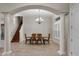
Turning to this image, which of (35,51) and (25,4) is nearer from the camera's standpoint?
(25,4)

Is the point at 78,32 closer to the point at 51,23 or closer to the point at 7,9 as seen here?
the point at 7,9

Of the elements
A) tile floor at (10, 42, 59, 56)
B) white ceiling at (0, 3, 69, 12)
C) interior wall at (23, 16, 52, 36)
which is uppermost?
white ceiling at (0, 3, 69, 12)

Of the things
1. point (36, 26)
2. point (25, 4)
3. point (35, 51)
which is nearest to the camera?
point (25, 4)

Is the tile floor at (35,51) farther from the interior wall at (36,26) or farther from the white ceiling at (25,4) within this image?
the interior wall at (36,26)

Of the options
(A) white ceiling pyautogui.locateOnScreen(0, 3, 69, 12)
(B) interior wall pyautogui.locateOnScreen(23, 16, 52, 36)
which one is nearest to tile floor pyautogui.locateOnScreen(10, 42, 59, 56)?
(A) white ceiling pyautogui.locateOnScreen(0, 3, 69, 12)

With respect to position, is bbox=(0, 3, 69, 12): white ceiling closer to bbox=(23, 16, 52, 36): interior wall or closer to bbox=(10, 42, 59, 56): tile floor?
bbox=(10, 42, 59, 56): tile floor

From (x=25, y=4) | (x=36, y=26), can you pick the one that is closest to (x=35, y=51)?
(x=25, y=4)

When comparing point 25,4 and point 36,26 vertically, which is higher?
point 25,4

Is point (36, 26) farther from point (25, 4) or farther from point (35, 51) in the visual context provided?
point (25, 4)

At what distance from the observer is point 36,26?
15.0 meters

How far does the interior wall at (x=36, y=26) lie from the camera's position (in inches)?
587

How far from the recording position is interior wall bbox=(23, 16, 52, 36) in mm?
14914

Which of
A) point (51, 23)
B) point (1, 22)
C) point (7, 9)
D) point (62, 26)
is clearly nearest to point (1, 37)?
point (1, 22)

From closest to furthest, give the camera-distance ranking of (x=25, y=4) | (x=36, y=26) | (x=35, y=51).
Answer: (x=25, y=4) → (x=35, y=51) → (x=36, y=26)
